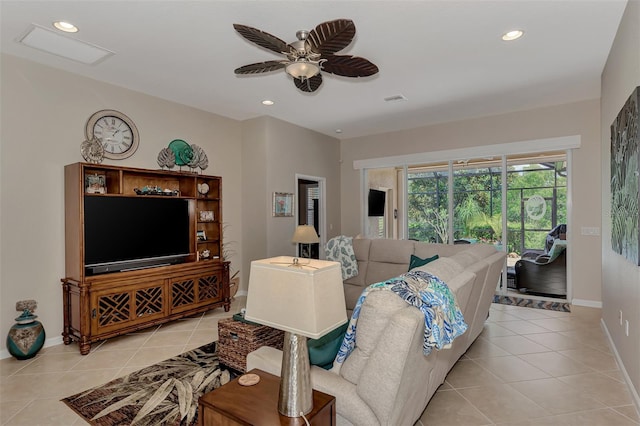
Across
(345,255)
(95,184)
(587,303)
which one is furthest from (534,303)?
(95,184)

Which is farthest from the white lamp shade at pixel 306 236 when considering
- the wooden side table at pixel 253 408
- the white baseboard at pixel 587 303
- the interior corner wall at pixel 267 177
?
the white baseboard at pixel 587 303

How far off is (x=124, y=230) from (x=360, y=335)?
3.26 m

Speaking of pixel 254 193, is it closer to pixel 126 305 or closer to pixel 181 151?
pixel 181 151

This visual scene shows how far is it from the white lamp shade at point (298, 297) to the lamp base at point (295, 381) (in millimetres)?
100

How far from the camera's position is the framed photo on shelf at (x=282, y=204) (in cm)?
547

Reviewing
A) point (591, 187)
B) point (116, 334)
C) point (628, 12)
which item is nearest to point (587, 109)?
point (591, 187)

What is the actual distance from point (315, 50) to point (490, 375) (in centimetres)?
290

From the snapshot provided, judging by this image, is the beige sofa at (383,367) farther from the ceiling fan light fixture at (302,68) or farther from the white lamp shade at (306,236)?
the white lamp shade at (306,236)

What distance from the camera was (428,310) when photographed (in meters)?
1.54

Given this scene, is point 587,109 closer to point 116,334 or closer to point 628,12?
point 628,12

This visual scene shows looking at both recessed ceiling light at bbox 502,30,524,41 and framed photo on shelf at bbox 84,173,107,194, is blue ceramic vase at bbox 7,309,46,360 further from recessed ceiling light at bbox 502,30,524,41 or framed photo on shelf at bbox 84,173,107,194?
recessed ceiling light at bbox 502,30,524,41

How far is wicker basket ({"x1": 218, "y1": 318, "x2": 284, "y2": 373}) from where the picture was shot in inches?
107

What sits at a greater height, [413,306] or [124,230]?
[124,230]

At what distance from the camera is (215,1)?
8.17 ft
